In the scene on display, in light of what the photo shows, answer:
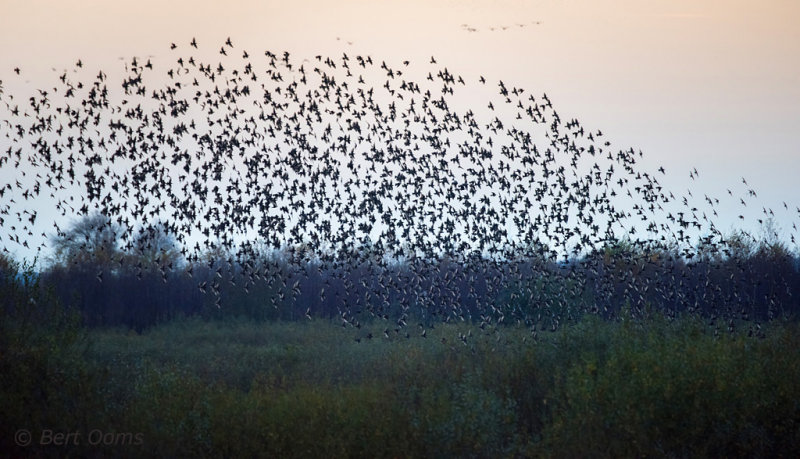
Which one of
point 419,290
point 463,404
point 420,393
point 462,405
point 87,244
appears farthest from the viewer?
point 87,244

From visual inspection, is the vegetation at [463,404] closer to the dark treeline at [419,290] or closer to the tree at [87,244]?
the dark treeline at [419,290]

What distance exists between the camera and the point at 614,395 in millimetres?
17516

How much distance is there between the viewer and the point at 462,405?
19.7m

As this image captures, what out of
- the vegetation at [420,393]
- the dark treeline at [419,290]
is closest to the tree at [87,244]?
the dark treeline at [419,290]

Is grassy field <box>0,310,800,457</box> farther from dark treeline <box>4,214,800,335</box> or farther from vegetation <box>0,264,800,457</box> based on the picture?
dark treeline <box>4,214,800,335</box>

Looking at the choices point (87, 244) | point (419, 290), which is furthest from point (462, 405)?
point (87, 244)

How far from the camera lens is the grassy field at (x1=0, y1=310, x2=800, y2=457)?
16609mm

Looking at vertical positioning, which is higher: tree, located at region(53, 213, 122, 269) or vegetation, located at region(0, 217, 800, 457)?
tree, located at region(53, 213, 122, 269)

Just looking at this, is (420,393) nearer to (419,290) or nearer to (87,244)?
(419,290)

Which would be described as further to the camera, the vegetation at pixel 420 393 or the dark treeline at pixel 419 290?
the dark treeline at pixel 419 290

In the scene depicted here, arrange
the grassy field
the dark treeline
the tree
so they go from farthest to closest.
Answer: the tree → the dark treeline → the grassy field

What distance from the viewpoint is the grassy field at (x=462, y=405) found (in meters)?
16.6

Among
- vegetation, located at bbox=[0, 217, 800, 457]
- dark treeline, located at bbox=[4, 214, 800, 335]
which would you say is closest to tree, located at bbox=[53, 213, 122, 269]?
dark treeline, located at bbox=[4, 214, 800, 335]

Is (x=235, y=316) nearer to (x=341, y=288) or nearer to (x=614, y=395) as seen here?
(x=341, y=288)
